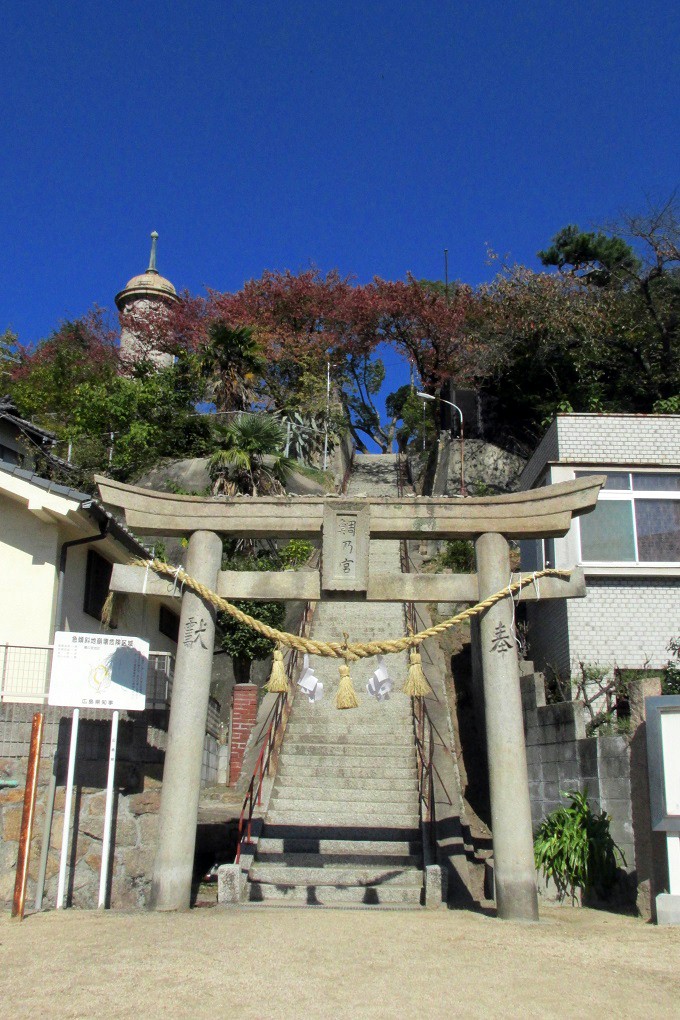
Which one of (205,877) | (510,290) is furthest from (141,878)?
(510,290)

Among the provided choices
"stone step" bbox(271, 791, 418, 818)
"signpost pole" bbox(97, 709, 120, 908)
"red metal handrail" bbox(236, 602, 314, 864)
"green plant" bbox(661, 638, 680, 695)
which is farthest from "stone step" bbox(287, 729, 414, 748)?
"signpost pole" bbox(97, 709, 120, 908)

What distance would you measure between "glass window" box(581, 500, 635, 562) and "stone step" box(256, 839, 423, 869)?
6289 millimetres

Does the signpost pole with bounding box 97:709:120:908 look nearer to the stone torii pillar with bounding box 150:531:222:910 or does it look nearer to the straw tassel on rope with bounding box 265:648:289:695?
the stone torii pillar with bounding box 150:531:222:910

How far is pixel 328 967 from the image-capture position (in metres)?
7.20

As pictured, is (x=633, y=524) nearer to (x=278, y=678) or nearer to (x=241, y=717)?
(x=278, y=678)

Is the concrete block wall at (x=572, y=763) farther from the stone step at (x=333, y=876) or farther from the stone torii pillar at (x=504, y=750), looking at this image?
the stone step at (x=333, y=876)

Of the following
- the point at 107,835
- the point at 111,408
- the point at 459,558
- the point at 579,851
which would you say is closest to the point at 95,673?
the point at 107,835

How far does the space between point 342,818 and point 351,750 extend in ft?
5.93

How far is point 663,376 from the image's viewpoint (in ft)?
87.4

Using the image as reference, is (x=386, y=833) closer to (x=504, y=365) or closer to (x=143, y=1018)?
(x=143, y=1018)

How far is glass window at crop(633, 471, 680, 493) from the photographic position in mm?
15852

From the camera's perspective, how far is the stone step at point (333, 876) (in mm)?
11633

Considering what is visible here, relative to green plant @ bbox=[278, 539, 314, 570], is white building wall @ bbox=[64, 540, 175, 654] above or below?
below

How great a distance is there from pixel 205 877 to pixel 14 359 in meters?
25.4
